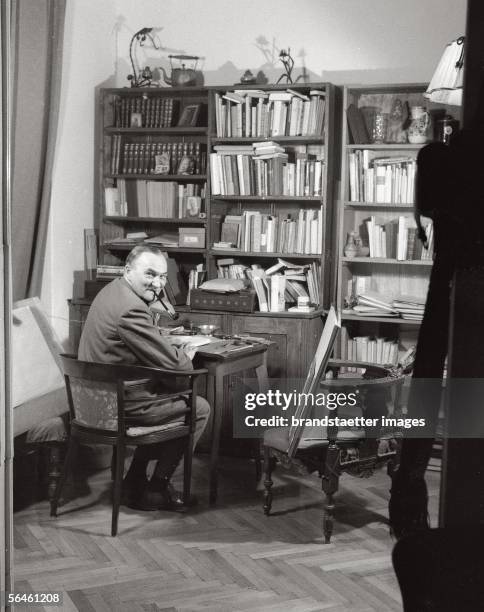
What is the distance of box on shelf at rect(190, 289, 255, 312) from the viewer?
16.7ft

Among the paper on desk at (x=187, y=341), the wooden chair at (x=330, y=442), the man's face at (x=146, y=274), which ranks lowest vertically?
the wooden chair at (x=330, y=442)

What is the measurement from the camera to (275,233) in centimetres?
539

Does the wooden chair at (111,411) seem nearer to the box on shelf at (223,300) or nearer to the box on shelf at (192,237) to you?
the box on shelf at (223,300)

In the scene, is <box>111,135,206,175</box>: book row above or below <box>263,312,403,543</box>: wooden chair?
above

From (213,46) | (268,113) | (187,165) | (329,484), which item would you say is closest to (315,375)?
(329,484)

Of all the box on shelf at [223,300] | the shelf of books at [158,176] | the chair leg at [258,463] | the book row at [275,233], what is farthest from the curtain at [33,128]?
the chair leg at [258,463]

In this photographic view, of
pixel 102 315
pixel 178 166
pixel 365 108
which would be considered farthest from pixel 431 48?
pixel 102 315

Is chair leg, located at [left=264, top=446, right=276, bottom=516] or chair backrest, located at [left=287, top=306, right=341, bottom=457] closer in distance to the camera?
chair backrest, located at [left=287, top=306, right=341, bottom=457]

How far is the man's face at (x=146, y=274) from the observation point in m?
4.08

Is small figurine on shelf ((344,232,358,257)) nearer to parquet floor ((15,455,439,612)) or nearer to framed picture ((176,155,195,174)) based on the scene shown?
framed picture ((176,155,195,174))

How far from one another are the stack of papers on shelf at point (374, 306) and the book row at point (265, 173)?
0.76 meters

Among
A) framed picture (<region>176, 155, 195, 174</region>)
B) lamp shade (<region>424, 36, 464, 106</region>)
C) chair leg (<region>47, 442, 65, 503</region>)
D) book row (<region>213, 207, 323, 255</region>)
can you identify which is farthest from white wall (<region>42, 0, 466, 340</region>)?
lamp shade (<region>424, 36, 464, 106</region>)

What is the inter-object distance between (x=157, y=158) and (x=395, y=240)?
5.90ft

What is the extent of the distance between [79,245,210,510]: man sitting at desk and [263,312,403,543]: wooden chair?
1.69 feet
